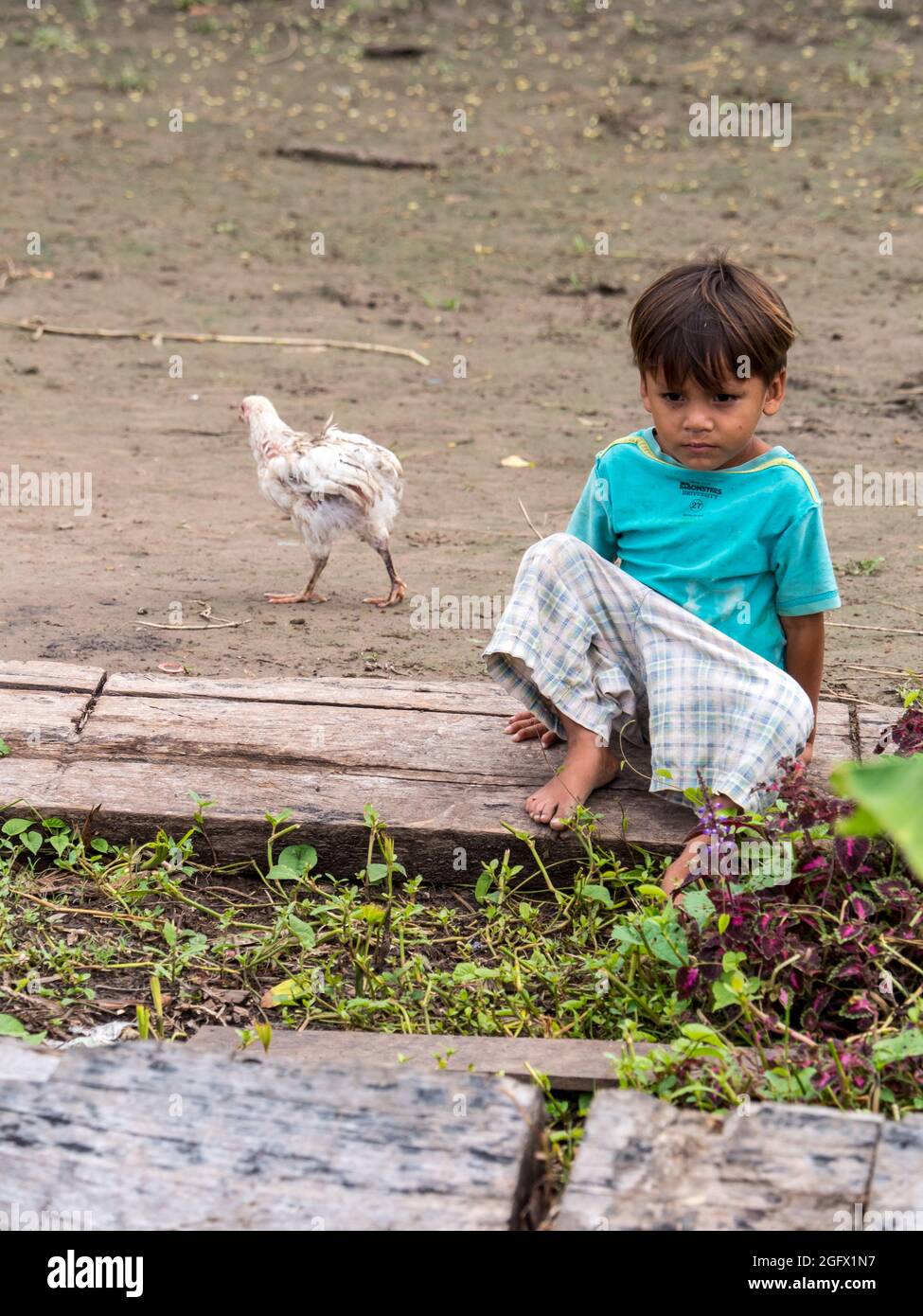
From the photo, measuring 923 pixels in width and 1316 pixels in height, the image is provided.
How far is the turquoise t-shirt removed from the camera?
125 inches

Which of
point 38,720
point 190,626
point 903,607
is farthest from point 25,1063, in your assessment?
point 903,607

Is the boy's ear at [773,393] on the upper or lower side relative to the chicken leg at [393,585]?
upper

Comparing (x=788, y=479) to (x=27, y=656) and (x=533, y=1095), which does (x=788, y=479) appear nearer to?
(x=533, y=1095)

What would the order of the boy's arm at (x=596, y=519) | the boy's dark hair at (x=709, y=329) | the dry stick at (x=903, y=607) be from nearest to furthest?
the boy's dark hair at (x=709, y=329) < the boy's arm at (x=596, y=519) < the dry stick at (x=903, y=607)

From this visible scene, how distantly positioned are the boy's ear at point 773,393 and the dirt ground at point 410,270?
1226 millimetres

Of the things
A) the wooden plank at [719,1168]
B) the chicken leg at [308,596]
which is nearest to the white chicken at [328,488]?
the chicken leg at [308,596]

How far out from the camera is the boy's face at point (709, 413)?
10.2ft

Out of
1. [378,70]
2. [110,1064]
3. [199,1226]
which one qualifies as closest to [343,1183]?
[199,1226]

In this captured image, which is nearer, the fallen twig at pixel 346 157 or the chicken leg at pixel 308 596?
the chicken leg at pixel 308 596

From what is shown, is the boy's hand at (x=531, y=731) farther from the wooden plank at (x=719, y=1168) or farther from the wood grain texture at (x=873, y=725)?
the wooden plank at (x=719, y=1168)

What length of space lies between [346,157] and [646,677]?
341 inches

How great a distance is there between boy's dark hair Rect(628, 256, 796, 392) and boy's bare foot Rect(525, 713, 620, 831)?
2.62 ft

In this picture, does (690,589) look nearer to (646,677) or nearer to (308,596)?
(646,677)

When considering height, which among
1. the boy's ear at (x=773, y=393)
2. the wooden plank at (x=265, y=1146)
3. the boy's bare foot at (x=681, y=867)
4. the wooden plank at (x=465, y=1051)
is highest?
the boy's ear at (x=773, y=393)
